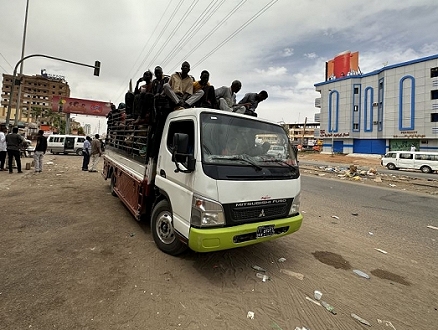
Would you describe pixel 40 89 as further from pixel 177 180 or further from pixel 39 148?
pixel 177 180

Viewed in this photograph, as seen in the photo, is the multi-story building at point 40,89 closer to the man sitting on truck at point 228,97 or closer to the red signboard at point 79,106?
the red signboard at point 79,106

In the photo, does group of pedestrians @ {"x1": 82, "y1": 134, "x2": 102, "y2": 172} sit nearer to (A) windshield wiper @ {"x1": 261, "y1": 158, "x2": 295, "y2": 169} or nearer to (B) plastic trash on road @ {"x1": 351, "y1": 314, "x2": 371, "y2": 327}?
(A) windshield wiper @ {"x1": 261, "y1": 158, "x2": 295, "y2": 169}

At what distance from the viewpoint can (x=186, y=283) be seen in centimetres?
279

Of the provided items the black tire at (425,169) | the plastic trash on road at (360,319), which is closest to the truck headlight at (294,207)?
the plastic trash on road at (360,319)

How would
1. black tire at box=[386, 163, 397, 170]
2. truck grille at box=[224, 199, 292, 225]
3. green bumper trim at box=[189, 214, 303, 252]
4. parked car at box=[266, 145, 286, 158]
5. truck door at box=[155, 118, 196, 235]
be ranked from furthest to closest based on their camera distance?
black tire at box=[386, 163, 397, 170], parked car at box=[266, 145, 286, 158], truck door at box=[155, 118, 196, 235], truck grille at box=[224, 199, 292, 225], green bumper trim at box=[189, 214, 303, 252]

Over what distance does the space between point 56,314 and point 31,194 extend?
588 cm

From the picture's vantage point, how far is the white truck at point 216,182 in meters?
2.72

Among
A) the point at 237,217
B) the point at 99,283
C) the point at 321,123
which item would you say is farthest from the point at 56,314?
the point at 321,123

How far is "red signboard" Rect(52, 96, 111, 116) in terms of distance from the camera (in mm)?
37031

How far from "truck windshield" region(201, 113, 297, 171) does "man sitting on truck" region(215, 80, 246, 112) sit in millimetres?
795

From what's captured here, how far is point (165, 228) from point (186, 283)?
0.93 meters

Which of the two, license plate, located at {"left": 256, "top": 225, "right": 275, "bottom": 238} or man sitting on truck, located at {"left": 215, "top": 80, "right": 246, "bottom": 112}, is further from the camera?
man sitting on truck, located at {"left": 215, "top": 80, "right": 246, "bottom": 112}

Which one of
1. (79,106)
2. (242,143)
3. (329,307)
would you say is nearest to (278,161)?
(242,143)

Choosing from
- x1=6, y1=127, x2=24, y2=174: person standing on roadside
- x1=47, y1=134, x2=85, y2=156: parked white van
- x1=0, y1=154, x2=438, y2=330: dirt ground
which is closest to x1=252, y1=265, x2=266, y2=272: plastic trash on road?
x1=0, y1=154, x2=438, y2=330: dirt ground
